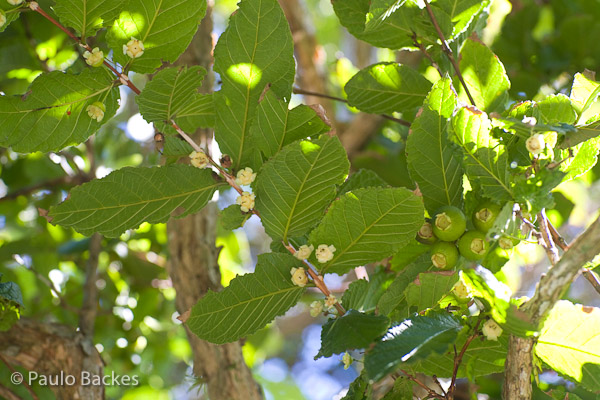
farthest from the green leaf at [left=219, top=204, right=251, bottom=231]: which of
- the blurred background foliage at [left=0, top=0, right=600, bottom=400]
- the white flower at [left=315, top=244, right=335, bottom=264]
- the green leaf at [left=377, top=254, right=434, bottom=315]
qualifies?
the blurred background foliage at [left=0, top=0, right=600, bottom=400]

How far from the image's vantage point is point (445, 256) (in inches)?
31.8

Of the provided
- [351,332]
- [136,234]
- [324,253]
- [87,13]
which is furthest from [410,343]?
[136,234]

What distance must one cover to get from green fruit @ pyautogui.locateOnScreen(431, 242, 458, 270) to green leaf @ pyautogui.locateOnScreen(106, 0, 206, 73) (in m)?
0.49

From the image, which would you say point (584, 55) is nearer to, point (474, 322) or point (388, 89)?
point (388, 89)

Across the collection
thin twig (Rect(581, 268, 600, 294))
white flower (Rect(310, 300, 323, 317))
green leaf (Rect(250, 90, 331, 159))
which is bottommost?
thin twig (Rect(581, 268, 600, 294))

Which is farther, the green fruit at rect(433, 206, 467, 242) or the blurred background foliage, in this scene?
the blurred background foliage

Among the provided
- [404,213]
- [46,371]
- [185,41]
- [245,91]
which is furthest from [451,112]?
[46,371]

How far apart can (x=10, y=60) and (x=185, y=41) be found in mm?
741

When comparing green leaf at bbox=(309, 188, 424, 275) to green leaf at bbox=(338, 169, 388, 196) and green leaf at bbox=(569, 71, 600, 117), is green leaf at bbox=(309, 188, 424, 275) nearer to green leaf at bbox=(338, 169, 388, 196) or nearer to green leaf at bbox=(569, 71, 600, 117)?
green leaf at bbox=(338, 169, 388, 196)

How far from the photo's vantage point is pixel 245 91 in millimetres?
813

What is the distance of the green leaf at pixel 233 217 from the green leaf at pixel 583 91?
50cm

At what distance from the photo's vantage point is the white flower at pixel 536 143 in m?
0.69

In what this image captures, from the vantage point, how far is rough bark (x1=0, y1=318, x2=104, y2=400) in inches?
49.7

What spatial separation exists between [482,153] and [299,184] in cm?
24
